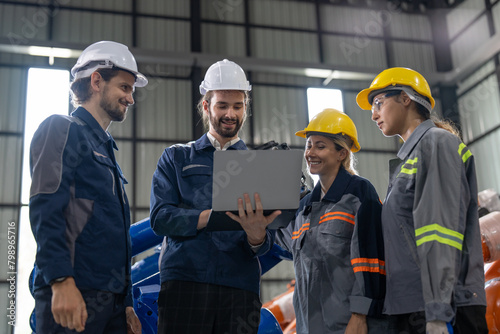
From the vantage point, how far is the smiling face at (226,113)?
3236mm

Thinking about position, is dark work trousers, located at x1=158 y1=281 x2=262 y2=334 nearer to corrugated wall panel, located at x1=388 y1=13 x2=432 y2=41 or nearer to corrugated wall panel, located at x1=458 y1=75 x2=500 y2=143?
corrugated wall panel, located at x1=458 y1=75 x2=500 y2=143

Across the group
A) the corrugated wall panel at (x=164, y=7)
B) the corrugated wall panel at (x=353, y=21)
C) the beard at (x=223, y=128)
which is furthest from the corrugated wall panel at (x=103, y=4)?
the beard at (x=223, y=128)

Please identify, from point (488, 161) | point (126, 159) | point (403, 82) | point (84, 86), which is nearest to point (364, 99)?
point (403, 82)

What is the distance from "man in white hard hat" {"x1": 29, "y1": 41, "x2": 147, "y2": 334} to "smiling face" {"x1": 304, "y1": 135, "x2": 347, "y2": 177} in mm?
1294

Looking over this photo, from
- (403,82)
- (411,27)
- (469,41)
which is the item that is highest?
(411,27)

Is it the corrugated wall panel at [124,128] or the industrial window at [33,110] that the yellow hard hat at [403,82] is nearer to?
the industrial window at [33,110]

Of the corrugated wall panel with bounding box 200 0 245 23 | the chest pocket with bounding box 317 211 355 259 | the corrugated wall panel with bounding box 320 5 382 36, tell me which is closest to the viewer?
the chest pocket with bounding box 317 211 355 259

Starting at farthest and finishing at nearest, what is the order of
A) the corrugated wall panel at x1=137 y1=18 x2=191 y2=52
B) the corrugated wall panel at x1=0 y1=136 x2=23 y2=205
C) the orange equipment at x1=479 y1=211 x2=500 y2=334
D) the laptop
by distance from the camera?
the corrugated wall panel at x1=137 y1=18 x2=191 y2=52 < the corrugated wall panel at x1=0 y1=136 x2=23 y2=205 < the orange equipment at x1=479 y1=211 x2=500 y2=334 < the laptop

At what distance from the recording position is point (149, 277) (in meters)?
4.51

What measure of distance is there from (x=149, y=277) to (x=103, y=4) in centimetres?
1147

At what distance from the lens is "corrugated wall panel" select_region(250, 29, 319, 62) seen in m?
15.3

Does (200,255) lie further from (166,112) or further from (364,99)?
(166,112)

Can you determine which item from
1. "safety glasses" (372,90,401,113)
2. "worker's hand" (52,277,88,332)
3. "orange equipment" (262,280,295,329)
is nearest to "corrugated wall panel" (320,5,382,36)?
"orange equipment" (262,280,295,329)

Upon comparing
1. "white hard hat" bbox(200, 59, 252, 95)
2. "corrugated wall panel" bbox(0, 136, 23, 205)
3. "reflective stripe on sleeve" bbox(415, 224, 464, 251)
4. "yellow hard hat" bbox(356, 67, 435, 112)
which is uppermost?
"corrugated wall panel" bbox(0, 136, 23, 205)
